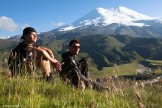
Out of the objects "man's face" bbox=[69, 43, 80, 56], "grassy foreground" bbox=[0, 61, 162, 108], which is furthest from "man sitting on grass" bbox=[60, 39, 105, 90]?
"grassy foreground" bbox=[0, 61, 162, 108]

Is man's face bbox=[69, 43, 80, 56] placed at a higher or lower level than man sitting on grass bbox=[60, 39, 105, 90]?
higher

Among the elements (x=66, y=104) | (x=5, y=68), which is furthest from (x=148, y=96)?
(x=5, y=68)

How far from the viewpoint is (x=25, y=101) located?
166 inches

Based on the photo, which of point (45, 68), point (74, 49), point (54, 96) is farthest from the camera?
point (74, 49)

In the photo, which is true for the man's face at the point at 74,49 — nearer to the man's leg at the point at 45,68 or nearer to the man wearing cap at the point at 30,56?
the man wearing cap at the point at 30,56

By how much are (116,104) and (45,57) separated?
9.06ft

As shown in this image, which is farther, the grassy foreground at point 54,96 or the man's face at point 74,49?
the man's face at point 74,49

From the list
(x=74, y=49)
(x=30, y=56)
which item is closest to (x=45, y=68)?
(x=30, y=56)

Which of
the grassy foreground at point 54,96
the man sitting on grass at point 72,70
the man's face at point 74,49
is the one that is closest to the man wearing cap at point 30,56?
the man sitting on grass at point 72,70

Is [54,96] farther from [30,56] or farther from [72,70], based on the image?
A: [72,70]

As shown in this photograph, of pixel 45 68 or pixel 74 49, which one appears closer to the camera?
pixel 45 68

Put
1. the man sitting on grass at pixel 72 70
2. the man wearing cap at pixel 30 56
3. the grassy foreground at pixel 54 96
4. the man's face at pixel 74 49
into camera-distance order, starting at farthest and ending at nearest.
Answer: the man's face at pixel 74 49, the man sitting on grass at pixel 72 70, the man wearing cap at pixel 30 56, the grassy foreground at pixel 54 96

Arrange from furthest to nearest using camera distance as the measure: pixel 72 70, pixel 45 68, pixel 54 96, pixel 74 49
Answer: pixel 74 49
pixel 72 70
pixel 45 68
pixel 54 96

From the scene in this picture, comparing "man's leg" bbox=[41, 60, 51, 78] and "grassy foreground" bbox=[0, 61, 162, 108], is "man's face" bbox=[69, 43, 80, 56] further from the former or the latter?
"grassy foreground" bbox=[0, 61, 162, 108]
